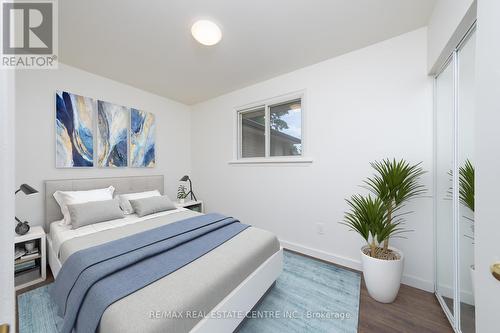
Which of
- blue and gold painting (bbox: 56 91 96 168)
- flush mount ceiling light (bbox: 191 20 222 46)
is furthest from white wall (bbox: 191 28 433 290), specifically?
blue and gold painting (bbox: 56 91 96 168)

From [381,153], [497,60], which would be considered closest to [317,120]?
[381,153]

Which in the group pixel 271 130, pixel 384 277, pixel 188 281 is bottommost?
pixel 384 277

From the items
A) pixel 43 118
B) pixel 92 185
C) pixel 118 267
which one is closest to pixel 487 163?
pixel 118 267

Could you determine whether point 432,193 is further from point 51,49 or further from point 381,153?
point 51,49

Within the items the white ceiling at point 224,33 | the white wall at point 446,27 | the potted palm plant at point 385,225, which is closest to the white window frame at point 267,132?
the white ceiling at point 224,33

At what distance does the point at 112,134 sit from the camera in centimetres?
290

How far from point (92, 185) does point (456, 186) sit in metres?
3.90

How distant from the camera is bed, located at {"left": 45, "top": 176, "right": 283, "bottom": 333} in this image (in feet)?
3.21

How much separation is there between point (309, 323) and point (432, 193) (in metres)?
1.63

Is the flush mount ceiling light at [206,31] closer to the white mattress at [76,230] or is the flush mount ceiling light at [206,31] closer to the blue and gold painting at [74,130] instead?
the blue and gold painting at [74,130]

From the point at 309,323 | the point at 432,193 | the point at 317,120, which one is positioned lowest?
the point at 309,323

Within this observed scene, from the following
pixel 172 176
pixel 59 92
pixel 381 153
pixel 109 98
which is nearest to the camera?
pixel 381 153

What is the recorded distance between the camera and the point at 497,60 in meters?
0.81

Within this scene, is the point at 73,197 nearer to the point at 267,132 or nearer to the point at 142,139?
the point at 142,139
